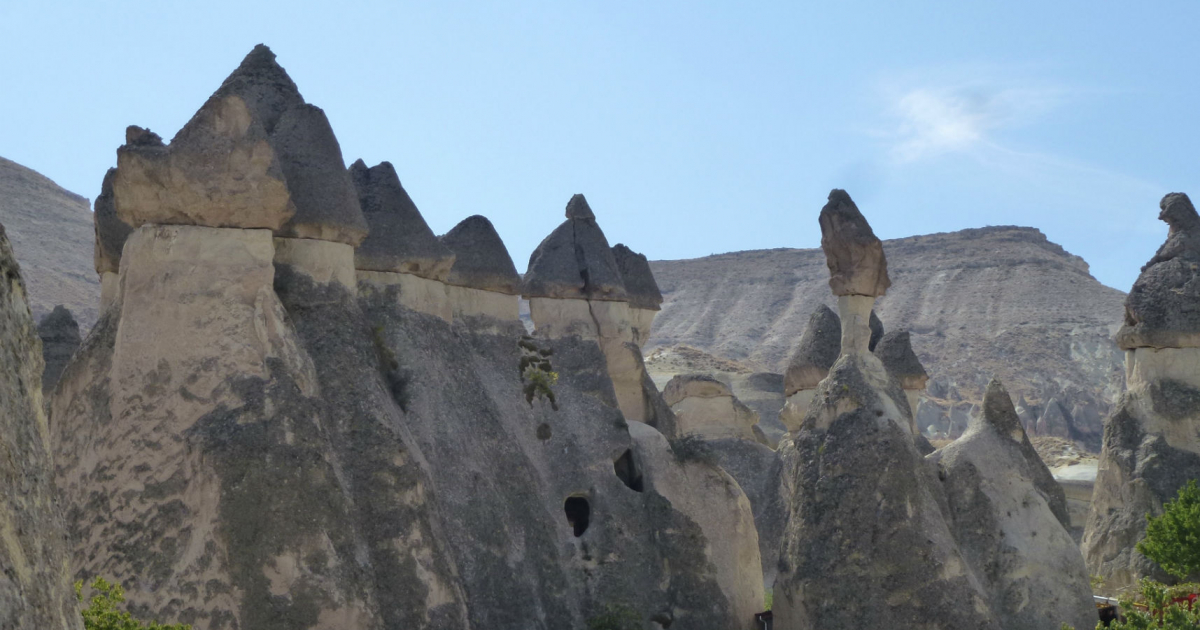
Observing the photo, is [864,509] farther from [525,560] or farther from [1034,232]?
[1034,232]

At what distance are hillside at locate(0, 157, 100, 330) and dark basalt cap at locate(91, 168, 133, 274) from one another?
4456cm

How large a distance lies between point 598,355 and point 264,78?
6104mm

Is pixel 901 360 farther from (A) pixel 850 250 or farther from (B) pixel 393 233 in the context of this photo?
(B) pixel 393 233

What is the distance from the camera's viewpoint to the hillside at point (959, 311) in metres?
75.9

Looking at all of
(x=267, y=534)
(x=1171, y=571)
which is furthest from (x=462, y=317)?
(x=1171, y=571)

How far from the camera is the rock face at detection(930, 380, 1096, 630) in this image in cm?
1328

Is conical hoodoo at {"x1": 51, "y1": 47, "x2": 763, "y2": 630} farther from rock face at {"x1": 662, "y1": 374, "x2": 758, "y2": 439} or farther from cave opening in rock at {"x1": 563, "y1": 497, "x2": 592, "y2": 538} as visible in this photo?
rock face at {"x1": 662, "y1": 374, "x2": 758, "y2": 439}

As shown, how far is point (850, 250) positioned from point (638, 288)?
6650 millimetres

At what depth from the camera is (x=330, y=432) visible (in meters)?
11.3

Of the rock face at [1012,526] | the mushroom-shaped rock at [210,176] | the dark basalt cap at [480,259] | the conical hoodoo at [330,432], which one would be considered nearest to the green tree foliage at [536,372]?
the conical hoodoo at [330,432]

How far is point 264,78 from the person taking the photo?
1305cm

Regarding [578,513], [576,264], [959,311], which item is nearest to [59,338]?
[576,264]

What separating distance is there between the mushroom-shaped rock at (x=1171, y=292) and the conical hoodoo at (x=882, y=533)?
682cm

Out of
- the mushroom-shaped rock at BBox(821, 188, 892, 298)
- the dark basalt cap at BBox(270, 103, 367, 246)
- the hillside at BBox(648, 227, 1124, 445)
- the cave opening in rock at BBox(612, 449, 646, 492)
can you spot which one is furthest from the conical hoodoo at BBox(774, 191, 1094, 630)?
the hillside at BBox(648, 227, 1124, 445)
